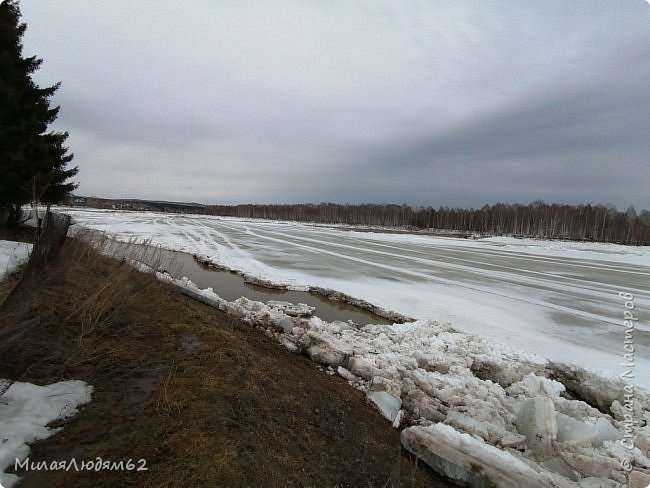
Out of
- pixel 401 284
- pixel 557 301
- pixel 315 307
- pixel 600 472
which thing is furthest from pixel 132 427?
pixel 557 301

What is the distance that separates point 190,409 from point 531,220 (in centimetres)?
9110

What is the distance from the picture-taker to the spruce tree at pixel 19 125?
10.6 meters

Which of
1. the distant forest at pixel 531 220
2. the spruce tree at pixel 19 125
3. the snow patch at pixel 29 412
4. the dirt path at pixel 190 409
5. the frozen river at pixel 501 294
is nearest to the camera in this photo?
the snow patch at pixel 29 412

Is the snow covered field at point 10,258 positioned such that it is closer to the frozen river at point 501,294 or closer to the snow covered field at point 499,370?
the frozen river at point 501,294

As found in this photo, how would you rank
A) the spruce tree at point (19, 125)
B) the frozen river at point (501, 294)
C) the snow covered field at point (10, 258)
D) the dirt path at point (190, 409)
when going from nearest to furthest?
the dirt path at point (190, 409), the snow covered field at point (10, 258), the frozen river at point (501, 294), the spruce tree at point (19, 125)

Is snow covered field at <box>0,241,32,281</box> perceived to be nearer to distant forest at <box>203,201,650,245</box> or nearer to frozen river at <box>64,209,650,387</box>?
frozen river at <box>64,209,650,387</box>

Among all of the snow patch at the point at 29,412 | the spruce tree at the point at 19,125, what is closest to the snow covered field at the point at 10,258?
the spruce tree at the point at 19,125

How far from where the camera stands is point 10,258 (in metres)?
6.43

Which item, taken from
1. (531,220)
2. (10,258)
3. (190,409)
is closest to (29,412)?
(190,409)

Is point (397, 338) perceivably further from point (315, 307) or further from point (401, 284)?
point (401, 284)

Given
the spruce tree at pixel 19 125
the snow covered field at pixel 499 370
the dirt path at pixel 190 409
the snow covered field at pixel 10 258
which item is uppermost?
the spruce tree at pixel 19 125

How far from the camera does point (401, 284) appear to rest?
492 inches

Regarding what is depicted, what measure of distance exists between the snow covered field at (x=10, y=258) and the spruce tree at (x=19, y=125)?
8.56ft

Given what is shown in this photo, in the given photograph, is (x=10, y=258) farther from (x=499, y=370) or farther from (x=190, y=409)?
(x=499, y=370)
